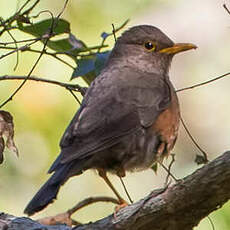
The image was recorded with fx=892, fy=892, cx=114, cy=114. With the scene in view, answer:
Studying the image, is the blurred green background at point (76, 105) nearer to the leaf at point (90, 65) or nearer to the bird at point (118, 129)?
the bird at point (118, 129)

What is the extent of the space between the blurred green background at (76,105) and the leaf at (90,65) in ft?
4.35

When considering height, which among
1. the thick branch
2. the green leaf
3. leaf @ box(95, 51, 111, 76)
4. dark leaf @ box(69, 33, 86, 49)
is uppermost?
the green leaf

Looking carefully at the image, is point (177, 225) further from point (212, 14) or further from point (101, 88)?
point (212, 14)

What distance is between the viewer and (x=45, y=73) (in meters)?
7.53

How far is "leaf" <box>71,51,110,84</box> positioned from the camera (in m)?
5.59

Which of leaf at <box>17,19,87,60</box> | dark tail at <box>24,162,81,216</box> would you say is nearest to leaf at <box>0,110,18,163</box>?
dark tail at <box>24,162,81,216</box>

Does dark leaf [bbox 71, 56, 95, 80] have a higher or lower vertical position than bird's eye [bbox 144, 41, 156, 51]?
lower

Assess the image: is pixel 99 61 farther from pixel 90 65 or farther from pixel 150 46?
pixel 150 46

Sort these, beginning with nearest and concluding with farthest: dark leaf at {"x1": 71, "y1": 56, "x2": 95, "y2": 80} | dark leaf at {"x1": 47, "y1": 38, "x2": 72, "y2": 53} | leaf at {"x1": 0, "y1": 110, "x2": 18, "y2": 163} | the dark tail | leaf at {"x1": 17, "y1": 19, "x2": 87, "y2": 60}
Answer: the dark tail → leaf at {"x1": 0, "y1": 110, "x2": 18, "y2": 163} → dark leaf at {"x1": 71, "y1": 56, "x2": 95, "y2": 80} → leaf at {"x1": 17, "y1": 19, "x2": 87, "y2": 60} → dark leaf at {"x1": 47, "y1": 38, "x2": 72, "y2": 53}

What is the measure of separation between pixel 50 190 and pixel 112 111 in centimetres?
78

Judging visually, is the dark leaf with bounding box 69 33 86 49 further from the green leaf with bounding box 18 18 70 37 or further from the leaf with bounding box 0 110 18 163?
the leaf with bounding box 0 110 18 163

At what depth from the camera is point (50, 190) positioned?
4977mm

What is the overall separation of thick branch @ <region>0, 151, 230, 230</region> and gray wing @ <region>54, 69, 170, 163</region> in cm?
51

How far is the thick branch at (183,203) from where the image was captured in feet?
14.5
